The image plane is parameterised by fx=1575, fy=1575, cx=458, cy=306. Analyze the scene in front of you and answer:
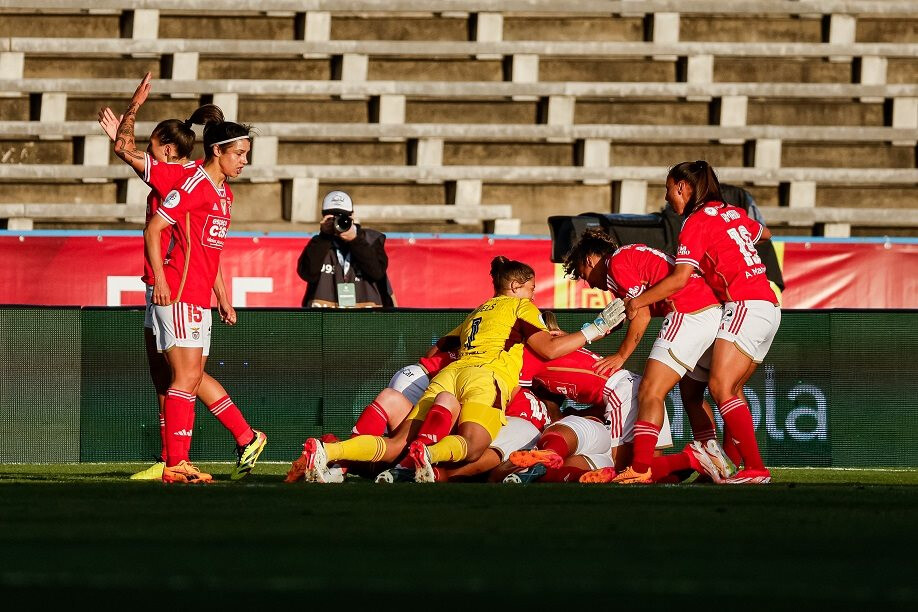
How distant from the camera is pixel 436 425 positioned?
8578 millimetres

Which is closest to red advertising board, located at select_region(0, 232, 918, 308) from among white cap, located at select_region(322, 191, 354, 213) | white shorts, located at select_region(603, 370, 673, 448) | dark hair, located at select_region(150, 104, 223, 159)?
white cap, located at select_region(322, 191, 354, 213)

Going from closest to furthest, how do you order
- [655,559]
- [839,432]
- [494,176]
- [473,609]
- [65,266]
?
[473,609], [655,559], [839,432], [65,266], [494,176]

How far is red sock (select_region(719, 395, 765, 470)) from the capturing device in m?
8.75

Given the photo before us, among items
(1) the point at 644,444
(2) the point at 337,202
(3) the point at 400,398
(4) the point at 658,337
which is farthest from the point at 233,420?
(2) the point at 337,202

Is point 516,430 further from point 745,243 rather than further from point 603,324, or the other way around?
point 745,243

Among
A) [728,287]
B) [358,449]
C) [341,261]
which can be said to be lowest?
[358,449]

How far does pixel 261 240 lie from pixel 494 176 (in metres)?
3.57

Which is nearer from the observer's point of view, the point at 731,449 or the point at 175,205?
the point at 175,205

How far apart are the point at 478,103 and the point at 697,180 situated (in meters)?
10.2

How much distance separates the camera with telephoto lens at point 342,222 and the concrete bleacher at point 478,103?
5187 mm

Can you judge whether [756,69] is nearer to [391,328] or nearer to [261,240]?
[261,240]

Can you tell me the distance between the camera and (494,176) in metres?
18.5

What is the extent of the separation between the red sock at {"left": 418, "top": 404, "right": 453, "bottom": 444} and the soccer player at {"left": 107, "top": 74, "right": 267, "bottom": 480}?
3.69 ft

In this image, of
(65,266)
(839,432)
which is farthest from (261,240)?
(839,432)
